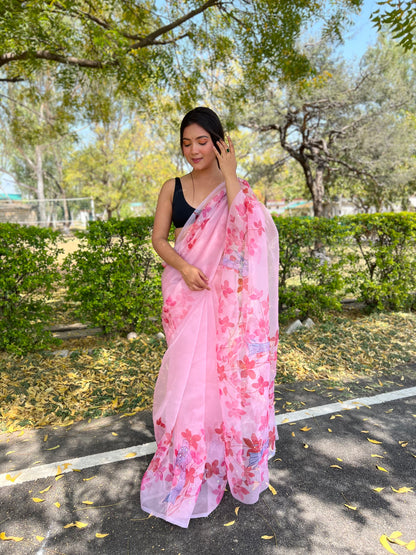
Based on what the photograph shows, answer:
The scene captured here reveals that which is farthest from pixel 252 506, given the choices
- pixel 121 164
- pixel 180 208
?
pixel 121 164

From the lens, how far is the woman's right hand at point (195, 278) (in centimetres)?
219

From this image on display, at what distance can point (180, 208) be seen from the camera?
238 cm

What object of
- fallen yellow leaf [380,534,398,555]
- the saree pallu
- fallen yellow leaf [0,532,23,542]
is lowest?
fallen yellow leaf [380,534,398,555]

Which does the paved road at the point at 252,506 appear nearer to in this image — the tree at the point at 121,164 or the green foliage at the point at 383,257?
the green foliage at the point at 383,257

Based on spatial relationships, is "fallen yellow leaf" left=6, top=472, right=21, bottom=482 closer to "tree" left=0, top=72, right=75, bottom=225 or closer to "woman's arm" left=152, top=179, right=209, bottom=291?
"woman's arm" left=152, top=179, right=209, bottom=291

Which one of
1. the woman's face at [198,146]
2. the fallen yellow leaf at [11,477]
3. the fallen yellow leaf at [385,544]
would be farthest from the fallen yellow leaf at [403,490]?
the fallen yellow leaf at [11,477]

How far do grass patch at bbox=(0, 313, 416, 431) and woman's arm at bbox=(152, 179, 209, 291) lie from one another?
1.89 meters

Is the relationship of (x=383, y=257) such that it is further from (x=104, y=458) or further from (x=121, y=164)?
(x=121, y=164)

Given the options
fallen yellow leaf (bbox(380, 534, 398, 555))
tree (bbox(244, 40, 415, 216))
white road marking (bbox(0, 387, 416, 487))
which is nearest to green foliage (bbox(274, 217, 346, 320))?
white road marking (bbox(0, 387, 416, 487))

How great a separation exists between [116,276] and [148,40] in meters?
3.97

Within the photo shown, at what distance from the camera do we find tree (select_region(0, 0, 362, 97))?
481cm

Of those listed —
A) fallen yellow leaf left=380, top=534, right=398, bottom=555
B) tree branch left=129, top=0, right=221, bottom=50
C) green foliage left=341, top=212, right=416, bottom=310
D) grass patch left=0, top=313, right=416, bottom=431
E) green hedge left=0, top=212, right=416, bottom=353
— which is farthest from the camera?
green foliage left=341, top=212, right=416, bottom=310

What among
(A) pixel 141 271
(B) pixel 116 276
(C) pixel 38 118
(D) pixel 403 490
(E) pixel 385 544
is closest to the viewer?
(E) pixel 385 544

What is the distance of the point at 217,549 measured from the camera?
6.51 feet
